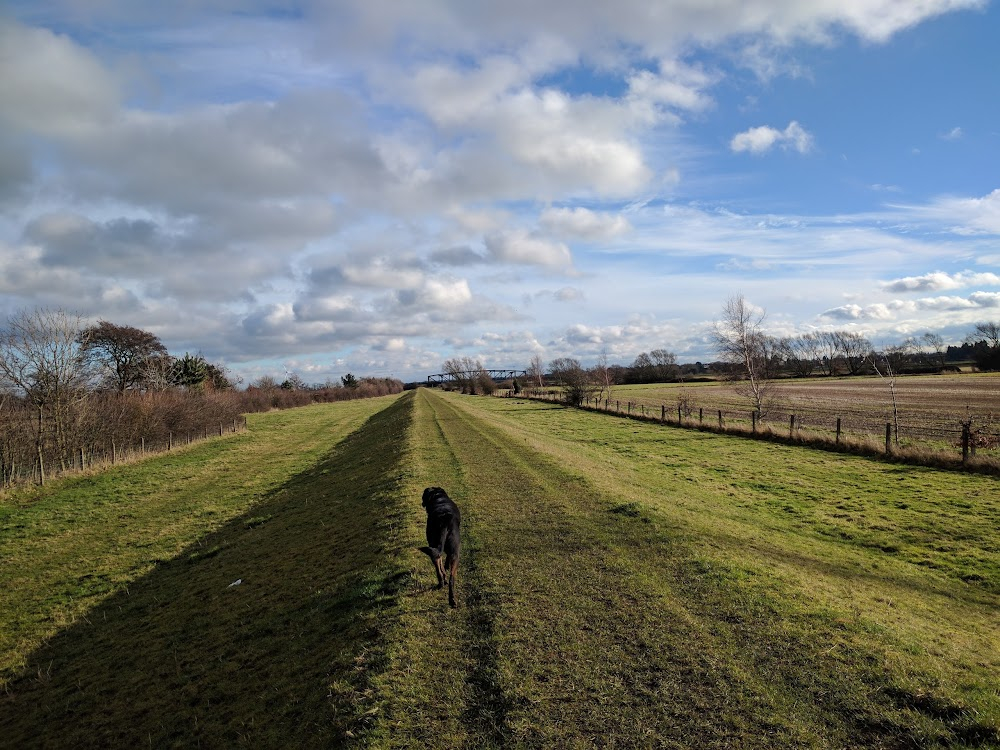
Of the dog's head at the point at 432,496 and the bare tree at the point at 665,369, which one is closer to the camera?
the dog's head at the point at 432,496

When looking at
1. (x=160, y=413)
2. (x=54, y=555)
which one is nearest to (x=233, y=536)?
(x=54, y=555)

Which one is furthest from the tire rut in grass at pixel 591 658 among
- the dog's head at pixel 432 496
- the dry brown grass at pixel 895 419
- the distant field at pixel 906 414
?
the distant field at pixel 906 414

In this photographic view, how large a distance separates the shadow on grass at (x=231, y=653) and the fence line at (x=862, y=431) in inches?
860

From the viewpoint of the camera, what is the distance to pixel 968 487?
54.6 feet

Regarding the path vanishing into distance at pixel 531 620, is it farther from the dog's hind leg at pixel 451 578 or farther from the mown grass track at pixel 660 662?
the dog's hind leg at pixel 451 578

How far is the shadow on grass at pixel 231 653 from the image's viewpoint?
611cm

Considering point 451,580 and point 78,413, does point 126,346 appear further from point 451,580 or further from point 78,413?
point 451,580

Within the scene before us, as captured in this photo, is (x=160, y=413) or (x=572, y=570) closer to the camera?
(x=572, y=570)

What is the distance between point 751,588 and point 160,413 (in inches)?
1620

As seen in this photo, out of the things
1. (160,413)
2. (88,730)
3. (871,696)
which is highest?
(160,413)

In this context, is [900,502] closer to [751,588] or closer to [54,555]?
[751,588]

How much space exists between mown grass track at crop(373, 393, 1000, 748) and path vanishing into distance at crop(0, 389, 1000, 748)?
0.03m

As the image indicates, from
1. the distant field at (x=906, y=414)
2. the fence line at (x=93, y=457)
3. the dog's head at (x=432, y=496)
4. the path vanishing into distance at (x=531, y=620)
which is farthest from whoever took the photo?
the distant field at (x=906, y=414)

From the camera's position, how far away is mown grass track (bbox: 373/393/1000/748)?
487 centimetres
